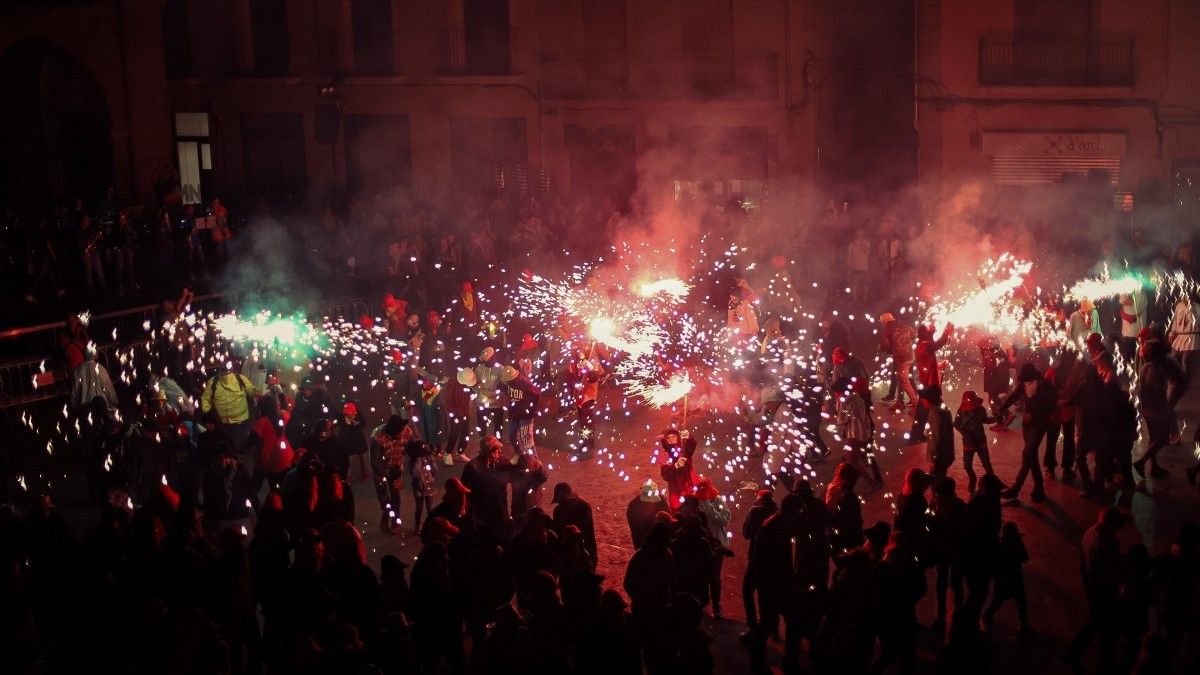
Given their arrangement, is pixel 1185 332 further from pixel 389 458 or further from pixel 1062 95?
pixel 1062 95

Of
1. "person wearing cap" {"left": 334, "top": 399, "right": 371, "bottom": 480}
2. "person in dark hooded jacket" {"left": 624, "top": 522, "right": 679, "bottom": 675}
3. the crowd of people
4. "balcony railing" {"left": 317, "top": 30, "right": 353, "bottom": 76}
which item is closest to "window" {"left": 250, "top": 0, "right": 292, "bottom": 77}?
"balcony railing" {"left": 317, "top": 30, "right": 353, "bottom": 76}

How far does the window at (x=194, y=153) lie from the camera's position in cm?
2898

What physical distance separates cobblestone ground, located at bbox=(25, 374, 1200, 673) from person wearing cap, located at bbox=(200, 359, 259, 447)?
138 centimetres

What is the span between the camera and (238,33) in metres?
28.1

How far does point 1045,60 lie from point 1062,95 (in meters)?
0.73

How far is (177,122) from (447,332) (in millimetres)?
14400

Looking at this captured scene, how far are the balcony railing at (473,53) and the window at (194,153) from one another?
574 cm

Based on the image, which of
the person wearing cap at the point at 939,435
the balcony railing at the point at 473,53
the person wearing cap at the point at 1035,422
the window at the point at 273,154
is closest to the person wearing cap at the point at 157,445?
the person wearing cap at the point at 939,435

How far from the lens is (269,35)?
2825 centimetres

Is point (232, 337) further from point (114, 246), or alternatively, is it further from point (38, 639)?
point (38, 639)

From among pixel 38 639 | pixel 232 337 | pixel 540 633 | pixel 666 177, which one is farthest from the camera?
pixel 666 177

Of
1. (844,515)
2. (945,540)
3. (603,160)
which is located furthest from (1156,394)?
(603,160)

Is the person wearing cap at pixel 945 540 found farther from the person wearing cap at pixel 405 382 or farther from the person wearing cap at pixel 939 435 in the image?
the person wearing cap at pixel 405 382

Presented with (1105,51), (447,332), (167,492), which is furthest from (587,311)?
(1105,51)
